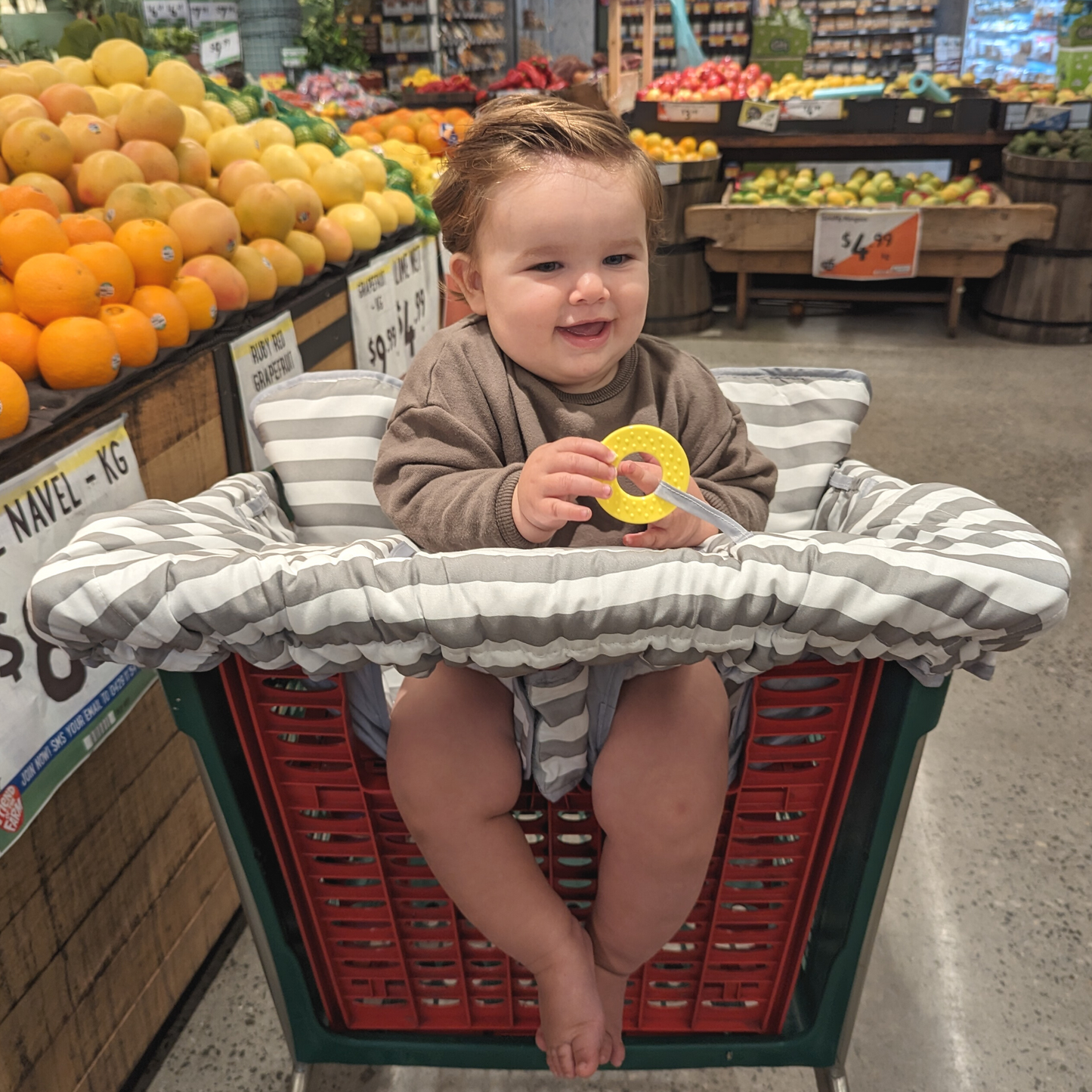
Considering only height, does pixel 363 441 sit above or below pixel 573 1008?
above

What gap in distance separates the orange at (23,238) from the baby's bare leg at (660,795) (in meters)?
1.05

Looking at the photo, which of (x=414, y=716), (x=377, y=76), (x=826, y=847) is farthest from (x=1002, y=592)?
(x=377, y=76)

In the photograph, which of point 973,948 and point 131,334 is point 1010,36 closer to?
point 973,948

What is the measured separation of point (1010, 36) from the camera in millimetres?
10242

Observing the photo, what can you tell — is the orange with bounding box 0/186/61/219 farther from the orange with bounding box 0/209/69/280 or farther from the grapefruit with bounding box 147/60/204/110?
the grapefruit with bounding box 147/60/204/110

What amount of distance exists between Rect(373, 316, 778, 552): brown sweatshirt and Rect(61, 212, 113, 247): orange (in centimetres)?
65

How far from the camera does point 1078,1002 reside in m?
1.36

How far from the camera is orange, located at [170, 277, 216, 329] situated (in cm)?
151

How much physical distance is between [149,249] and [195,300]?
10cm

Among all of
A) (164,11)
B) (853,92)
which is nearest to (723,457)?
(164,11)

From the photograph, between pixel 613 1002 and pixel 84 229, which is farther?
pixel 84 229

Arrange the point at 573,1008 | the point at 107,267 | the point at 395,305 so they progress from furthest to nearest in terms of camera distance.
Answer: the point at 395,305, the point at 107,267, the point at 573,1008

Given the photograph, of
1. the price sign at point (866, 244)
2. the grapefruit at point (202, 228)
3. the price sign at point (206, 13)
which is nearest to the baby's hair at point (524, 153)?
the grapefruit at point (202, 228)

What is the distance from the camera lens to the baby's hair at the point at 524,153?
1000mm
